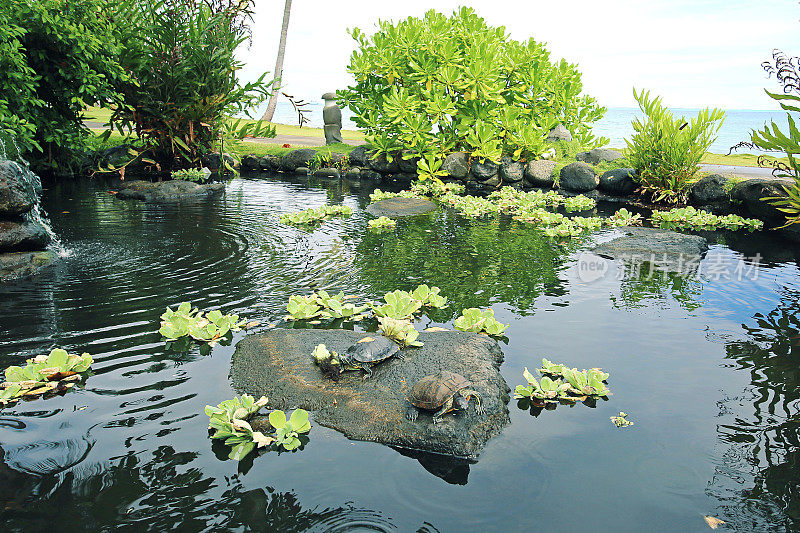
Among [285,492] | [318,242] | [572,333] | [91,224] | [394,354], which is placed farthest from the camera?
[91,224]

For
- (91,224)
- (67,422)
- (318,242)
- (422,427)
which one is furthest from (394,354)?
(91,224)

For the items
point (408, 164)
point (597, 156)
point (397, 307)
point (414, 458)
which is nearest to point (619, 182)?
point (597, 156)

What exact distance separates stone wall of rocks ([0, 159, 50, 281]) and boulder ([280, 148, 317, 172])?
42.1 feet

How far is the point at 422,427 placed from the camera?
426 centimetres

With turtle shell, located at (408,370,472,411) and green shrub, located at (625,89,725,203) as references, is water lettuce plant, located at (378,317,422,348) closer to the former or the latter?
turtle shell, located at (408,370,472,411)

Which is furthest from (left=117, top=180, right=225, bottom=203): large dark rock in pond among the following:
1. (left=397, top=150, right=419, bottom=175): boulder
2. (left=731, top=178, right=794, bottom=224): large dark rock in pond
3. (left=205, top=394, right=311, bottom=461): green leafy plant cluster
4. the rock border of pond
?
(left=731, top=178, right=794, bottom=224): large dark rock in pond

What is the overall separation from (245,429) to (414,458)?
1298 mm

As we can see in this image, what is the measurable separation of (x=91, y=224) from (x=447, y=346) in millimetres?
8626

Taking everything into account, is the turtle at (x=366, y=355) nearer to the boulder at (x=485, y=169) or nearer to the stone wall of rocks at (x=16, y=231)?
the stone wall of rocks at (x=16, y=231)

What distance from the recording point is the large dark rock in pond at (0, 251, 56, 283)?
25.1ft

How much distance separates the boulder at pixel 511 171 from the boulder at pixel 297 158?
7.33m

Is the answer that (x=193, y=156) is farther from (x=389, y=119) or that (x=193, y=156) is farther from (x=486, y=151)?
(x=486, y=151)

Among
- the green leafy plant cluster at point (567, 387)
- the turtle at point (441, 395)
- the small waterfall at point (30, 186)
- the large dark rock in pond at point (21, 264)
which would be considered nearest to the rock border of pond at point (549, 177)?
the green leafy plant cluster at point (567, 387)

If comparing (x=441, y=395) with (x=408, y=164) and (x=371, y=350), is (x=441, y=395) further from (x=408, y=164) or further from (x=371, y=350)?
(x=408, y=164)
